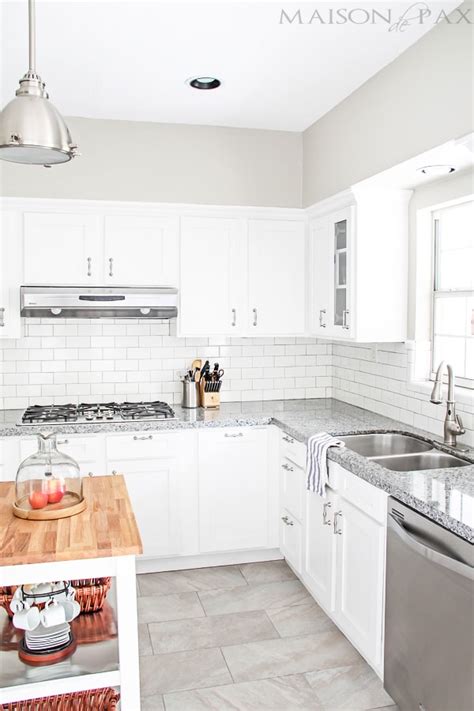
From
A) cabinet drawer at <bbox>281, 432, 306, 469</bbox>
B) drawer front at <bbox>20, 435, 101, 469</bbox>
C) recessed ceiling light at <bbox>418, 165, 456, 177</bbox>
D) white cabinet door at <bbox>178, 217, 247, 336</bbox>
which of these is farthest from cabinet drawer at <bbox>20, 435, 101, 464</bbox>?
recessed ceiling light at <bbox>418, 165, 456, 177</bbox>

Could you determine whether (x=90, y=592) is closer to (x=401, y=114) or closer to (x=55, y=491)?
(x=55, y=491)

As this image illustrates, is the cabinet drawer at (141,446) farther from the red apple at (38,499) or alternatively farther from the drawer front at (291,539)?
the red apple at (38,499)

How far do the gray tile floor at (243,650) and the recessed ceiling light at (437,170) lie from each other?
2.37m

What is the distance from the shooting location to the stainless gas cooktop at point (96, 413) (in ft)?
12.9

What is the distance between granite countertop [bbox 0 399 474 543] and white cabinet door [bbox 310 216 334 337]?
58 centimetres

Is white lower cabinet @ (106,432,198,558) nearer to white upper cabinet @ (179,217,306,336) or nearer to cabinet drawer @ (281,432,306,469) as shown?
cabinet drawer @ (281,432,306,469)

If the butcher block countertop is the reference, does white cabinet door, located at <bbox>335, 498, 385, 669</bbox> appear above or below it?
below

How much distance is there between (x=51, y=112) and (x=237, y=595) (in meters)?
2.79

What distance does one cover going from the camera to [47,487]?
235cm

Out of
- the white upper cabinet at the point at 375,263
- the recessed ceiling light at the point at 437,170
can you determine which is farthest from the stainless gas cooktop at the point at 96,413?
the recessed ceiling light at the point at 437,170

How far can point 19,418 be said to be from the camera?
4.06m

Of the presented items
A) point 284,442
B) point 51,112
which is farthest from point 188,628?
point 51,112

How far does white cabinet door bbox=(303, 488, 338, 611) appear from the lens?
10.6ft

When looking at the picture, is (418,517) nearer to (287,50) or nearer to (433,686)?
(433,686)
